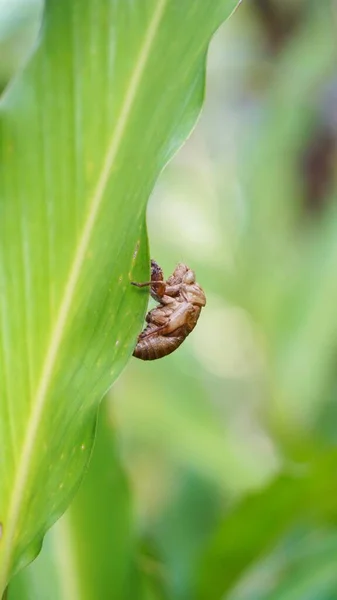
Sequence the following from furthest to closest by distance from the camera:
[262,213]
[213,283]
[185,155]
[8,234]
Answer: [185,155]
[262,213]
[213,283]
[8,234]

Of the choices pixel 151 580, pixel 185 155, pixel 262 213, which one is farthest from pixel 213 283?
pixel 185 155

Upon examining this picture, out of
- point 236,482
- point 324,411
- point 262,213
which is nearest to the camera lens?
point 236,482

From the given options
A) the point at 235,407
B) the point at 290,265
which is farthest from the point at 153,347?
the point at 235,407

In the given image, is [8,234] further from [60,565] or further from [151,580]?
[151,580]

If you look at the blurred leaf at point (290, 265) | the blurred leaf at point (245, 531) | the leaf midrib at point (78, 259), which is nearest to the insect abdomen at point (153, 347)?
the leaf midrib at point (78, 259)

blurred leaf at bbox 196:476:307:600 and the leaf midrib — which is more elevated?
the leaf midrib

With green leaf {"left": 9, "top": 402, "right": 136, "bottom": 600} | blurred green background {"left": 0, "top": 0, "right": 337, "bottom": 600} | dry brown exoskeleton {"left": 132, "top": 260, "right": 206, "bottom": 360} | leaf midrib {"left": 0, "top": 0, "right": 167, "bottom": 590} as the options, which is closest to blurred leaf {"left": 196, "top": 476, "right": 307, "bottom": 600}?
blurred green background {"left": 0, "top": 0, "right": 337, "bottom": 600}

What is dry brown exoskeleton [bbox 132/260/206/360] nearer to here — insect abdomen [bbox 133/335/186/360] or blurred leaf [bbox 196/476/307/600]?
insect abdomen [bbox 133/335/186/360]

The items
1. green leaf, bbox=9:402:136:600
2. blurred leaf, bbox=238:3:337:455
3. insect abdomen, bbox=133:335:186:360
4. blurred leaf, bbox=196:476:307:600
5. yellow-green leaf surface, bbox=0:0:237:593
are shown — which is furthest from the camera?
blurred leaf, bbox=238:3:337:455

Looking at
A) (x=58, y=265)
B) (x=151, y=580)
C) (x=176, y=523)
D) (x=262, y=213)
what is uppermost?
(x=58, y=265)
